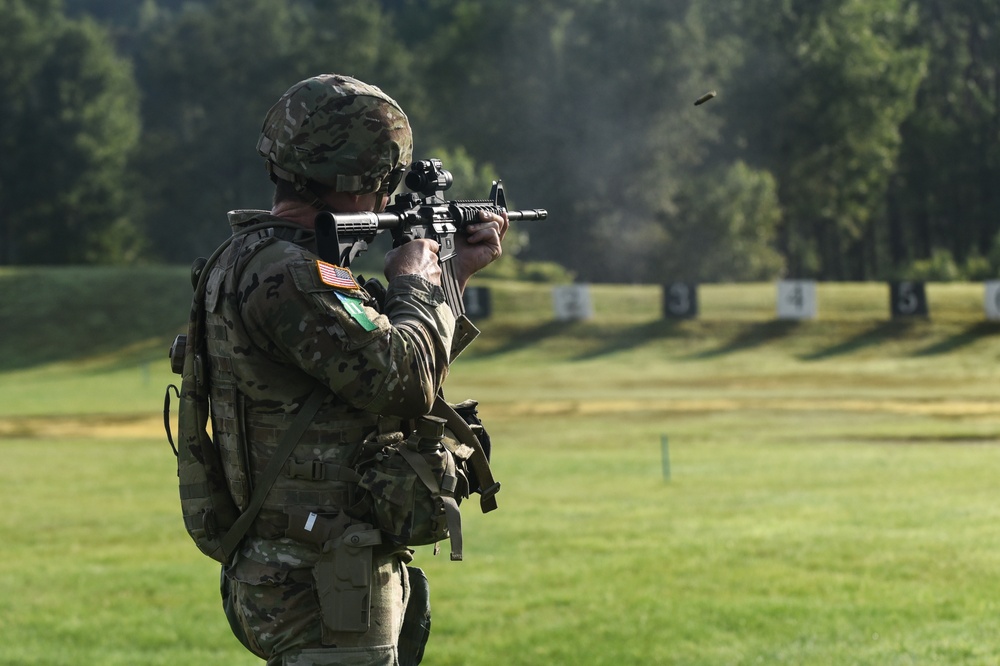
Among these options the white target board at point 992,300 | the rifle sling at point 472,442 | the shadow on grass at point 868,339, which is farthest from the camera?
the white target board at point 992,300

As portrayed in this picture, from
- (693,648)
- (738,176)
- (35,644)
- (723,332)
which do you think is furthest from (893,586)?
(738,176)

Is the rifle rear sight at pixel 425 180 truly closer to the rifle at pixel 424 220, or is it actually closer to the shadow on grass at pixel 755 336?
the rifle at pixel 424 220

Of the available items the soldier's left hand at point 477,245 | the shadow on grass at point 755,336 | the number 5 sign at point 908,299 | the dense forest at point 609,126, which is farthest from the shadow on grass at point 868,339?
the soldier's left hand at point 477,245

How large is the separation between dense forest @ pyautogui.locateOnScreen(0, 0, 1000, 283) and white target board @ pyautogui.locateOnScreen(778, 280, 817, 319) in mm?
16205

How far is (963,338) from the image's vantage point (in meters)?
42.2

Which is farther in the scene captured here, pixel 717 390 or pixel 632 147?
pixel 632 147

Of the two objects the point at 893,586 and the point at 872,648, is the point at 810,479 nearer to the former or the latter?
the point at 893,586

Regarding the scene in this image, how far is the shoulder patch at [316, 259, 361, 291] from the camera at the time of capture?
3.85 metres

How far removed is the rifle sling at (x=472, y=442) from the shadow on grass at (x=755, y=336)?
38.5 m

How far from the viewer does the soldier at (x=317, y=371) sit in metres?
3.86

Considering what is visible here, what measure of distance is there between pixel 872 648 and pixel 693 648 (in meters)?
1.06

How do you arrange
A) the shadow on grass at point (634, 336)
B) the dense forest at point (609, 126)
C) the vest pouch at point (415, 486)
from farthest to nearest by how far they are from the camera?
1. the dense forest at point (609, 126)
2. the shadow on grass at point (634, 336)
3. the vest pouch at point (415, 486)

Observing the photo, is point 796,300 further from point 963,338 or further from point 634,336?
point 963,338

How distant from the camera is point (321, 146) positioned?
4062mm
